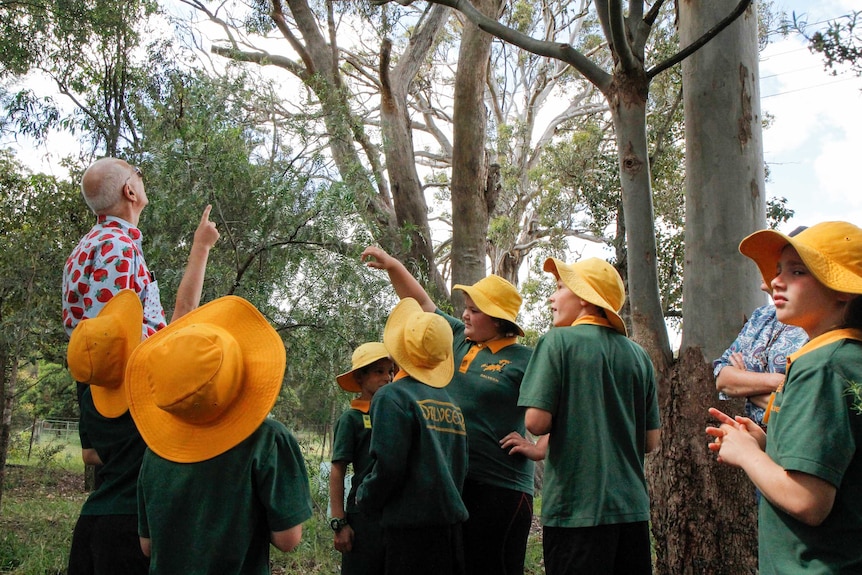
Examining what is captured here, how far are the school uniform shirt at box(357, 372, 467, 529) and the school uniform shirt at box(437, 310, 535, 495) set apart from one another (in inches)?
14.2

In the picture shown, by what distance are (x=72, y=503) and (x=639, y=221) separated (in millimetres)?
6761

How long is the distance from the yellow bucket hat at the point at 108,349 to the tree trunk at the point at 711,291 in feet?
10.0

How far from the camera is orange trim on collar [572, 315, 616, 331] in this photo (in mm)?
3037

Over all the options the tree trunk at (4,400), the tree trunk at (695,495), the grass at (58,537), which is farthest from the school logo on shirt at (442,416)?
the tree trunk at (4,400)

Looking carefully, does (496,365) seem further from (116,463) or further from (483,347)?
(116,463)

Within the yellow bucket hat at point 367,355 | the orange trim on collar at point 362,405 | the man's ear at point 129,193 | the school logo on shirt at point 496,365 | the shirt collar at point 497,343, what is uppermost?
the man's ear at point 129,193

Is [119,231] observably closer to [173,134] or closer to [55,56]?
[173,134]

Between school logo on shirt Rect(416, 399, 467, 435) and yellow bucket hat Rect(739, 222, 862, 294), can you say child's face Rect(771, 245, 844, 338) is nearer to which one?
yellow bucket hat Rect(739, 222, 862, 294)

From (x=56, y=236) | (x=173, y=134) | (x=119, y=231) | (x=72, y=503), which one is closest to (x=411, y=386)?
(x=119, y=231)

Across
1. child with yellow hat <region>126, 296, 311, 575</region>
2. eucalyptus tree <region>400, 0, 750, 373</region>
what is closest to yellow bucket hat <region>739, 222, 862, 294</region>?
child with yellow hat <region>126, 296, 311, 575</region>

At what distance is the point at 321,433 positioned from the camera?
21.3ft

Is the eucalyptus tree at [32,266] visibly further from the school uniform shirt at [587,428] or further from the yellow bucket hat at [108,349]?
the school uniform shirt at [587,428]

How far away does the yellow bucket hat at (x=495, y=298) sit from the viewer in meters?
3.56

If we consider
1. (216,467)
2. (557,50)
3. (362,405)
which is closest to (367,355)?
(362,405)
